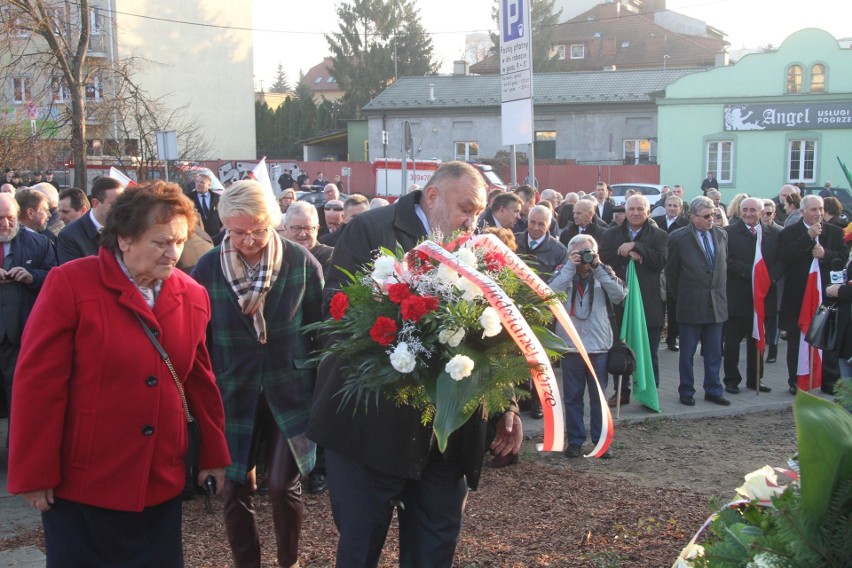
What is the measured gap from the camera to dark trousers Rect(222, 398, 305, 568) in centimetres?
461

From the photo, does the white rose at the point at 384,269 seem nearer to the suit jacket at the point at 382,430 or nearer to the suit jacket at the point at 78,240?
the suit jacket at the point at 382,430

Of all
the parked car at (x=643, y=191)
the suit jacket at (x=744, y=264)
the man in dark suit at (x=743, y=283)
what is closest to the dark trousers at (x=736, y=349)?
the man in dark suit at (x=743, y=283)

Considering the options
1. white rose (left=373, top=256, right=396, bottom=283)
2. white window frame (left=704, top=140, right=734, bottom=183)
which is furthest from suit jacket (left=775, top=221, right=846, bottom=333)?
white window frame (left=704, top=140, right=734, bottom=183)

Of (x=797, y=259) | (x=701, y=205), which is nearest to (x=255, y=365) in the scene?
(x=701, y=205)

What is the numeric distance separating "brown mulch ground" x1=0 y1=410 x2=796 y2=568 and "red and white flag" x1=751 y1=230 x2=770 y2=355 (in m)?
1.80

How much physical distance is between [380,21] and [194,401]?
7019 centimetres

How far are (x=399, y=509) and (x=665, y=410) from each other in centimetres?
578

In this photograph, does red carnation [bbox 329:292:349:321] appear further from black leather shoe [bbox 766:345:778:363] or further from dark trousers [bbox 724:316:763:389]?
black leather shoe [bbox 766:345:778:363]

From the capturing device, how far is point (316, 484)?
640cm

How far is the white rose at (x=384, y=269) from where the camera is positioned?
349 cm

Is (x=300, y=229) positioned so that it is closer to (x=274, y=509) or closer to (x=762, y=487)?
(x=274, y=509)

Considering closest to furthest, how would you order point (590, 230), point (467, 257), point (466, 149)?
point (467, 257), point (590, 230), point (466, 149)

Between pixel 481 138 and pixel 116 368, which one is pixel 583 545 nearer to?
pixel 116 368

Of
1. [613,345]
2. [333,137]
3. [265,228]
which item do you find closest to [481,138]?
[333,137]
